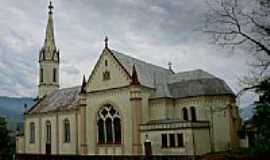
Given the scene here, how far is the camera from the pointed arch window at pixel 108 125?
47281mm

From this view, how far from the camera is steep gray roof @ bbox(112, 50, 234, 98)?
4467 centimetres

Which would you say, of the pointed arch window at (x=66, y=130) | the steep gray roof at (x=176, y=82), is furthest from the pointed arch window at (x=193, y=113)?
the pointed arch window at (x=66, y=130)

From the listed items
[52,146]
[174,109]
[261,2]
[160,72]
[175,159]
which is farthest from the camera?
[52,146]

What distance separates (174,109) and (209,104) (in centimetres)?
517

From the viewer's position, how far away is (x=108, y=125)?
48.4m

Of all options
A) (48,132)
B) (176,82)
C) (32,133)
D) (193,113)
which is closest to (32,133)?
(32,133)

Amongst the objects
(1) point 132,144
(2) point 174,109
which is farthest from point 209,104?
(1) point 132,144

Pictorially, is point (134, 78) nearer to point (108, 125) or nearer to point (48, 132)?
point (108, 125)

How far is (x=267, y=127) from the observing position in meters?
21.6

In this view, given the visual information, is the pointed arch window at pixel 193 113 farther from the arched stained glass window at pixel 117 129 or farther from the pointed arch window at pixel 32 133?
the pointed arch window at pixel 32 133

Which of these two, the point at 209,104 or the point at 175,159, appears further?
the point at 209,104

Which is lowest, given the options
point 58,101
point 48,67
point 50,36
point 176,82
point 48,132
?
point 48,132

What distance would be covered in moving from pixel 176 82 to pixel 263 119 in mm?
25873

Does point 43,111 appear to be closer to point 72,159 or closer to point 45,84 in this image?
point 45,84
